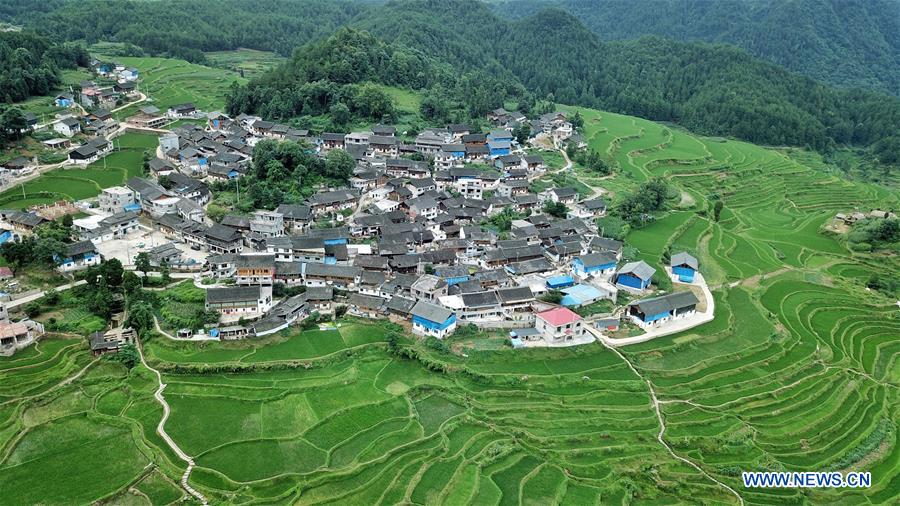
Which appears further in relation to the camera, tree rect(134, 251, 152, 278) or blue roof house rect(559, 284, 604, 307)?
blue roof house rect(559, 284, 604, 307)

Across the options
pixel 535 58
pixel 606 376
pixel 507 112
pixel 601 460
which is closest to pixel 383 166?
pixel 507 112

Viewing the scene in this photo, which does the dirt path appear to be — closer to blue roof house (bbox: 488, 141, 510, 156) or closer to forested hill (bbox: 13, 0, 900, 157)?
blue roof house (bbox: 488, 141, 510, 156)

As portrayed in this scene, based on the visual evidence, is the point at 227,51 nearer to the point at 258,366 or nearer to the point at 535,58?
the point at 535,58

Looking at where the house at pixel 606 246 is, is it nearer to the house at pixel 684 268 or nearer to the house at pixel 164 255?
the house at pixel 684 268

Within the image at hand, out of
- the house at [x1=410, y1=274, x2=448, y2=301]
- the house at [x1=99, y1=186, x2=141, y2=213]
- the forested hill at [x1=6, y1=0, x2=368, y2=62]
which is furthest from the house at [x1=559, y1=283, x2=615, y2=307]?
the forested hill at [x1=6, y1=0, x2=368, y2=62]

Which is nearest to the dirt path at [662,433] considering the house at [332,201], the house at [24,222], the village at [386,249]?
the village at [386,249]

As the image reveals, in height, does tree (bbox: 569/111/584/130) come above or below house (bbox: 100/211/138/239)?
above
